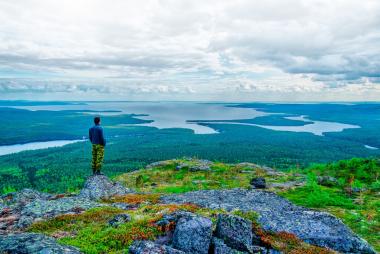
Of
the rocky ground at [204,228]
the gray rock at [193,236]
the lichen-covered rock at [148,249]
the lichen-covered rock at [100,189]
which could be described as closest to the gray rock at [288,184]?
the rocky ground at [204,228]

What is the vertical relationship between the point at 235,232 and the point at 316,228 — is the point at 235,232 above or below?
above

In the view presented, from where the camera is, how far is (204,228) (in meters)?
9.89

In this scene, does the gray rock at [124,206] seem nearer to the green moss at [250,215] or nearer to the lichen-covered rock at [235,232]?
the green moss at [250,215]

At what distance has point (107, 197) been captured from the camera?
20156 millimetres

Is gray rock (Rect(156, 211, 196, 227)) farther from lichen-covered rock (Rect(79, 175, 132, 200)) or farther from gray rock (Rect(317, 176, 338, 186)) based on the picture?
gray rock (Rect(317, 176, 338, 186))

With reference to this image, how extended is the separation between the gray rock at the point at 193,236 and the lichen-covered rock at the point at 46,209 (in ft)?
21.9

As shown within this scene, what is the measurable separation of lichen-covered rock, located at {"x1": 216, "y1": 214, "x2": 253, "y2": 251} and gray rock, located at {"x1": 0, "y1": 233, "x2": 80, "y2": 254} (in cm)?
437

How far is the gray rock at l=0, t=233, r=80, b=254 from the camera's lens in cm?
847

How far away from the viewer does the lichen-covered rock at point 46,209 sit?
13.7m

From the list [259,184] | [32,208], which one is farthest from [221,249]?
[259,184]

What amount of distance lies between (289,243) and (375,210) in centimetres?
1009

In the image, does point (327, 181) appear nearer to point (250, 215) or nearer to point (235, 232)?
point (250, 215)

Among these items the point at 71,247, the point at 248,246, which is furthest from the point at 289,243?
the point at 71,247

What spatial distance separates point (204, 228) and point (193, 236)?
42 cm
